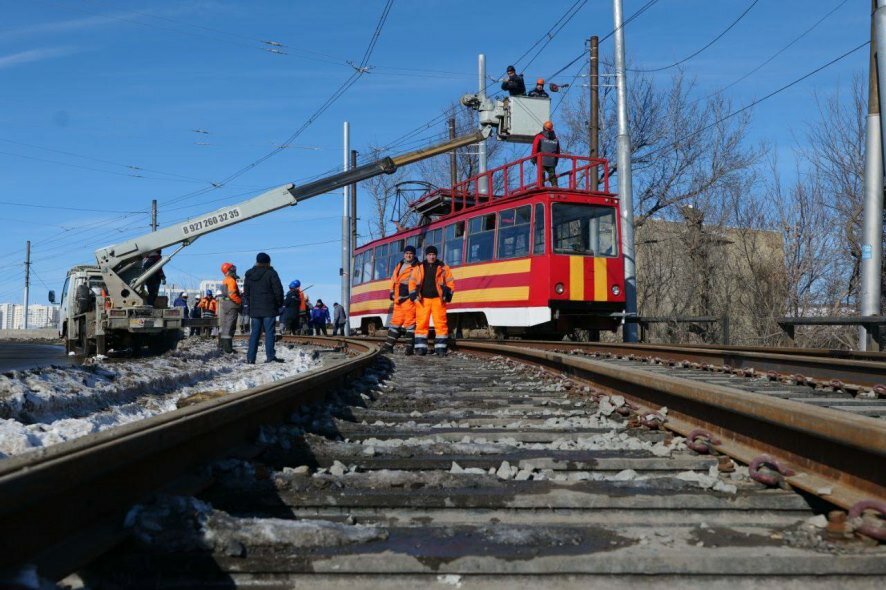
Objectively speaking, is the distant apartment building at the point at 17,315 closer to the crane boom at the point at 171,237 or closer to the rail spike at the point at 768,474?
the crane boom at the point at 171,237

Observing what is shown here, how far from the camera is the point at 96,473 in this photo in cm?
220

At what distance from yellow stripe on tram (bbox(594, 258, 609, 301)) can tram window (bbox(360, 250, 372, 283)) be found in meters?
8.92

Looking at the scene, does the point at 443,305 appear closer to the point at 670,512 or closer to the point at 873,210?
the point at 873,210

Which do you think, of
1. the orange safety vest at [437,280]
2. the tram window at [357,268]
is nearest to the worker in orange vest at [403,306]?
the orange safety vest at [437,280]

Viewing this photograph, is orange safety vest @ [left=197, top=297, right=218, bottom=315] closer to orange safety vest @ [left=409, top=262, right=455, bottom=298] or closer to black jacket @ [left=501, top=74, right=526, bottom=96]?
black jacket @ [left=501, top=74, right=526, bottom=96]

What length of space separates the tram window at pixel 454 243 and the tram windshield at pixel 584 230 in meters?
2.73

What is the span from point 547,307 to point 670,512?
12.0m

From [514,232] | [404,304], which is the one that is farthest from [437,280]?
[514,232]

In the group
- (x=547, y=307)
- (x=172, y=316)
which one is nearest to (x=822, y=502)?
(x=547, y=307)

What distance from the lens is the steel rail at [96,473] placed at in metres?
1.85

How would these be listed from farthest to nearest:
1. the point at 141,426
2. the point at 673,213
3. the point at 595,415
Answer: the point at 673,213 < the point at 595,415 < the point at 141,426

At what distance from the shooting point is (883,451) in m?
2.46

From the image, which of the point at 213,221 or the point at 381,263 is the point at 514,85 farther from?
the point at 213,221

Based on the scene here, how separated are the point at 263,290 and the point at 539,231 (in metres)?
5.31
